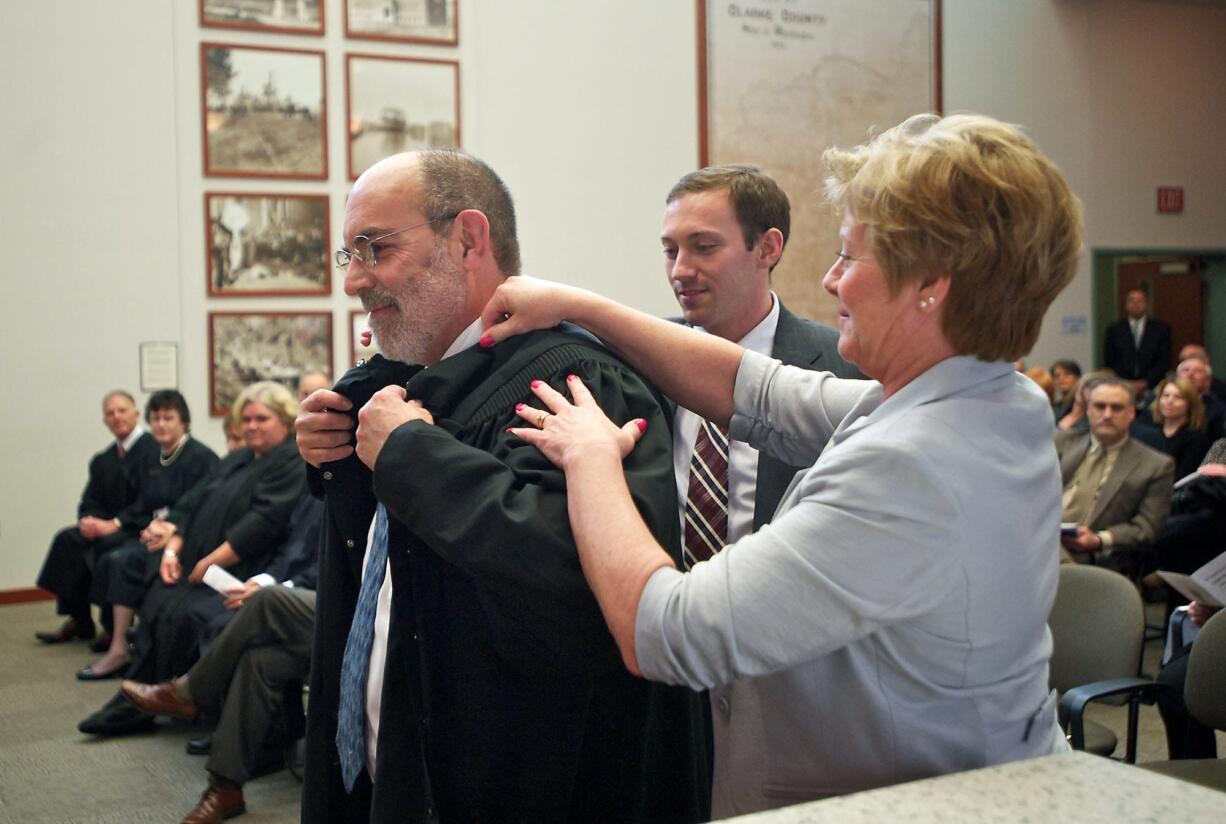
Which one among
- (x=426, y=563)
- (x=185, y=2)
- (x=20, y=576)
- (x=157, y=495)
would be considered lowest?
(x=20, y=576)

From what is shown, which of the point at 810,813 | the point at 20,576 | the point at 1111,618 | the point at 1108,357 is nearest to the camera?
the point at 810,813

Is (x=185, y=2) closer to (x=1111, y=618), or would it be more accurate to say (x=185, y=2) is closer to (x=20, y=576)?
(x=20, y=576)

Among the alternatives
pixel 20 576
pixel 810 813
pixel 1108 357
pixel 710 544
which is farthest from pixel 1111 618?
pixel 1108 357

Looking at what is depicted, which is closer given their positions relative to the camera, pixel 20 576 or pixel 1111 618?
pixel 1111 618

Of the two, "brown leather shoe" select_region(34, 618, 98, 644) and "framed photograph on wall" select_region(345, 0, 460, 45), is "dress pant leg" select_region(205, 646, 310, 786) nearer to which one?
"brown leather shoe" select_region(34, 618, 98, 644)

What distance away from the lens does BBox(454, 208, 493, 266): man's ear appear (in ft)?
5.84

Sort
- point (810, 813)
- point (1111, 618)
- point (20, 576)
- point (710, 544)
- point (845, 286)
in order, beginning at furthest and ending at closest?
point (20, 576)
point (1111, 618)
point (710, 544)
point (845, 286)
point (810, 813)

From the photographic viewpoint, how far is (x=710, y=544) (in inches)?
95.1

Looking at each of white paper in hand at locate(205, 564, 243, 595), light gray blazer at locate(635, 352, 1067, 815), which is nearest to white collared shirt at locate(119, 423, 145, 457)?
white paper in hand at locate(205, 564, 243, 595)

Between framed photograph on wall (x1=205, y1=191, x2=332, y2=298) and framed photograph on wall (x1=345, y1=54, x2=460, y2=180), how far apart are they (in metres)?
0.54

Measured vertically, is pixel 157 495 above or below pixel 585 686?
below

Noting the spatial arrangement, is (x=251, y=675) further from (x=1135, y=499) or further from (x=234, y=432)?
(x=1135, y=499)

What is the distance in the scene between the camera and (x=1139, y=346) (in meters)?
11.6

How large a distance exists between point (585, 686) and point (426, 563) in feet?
0.90
